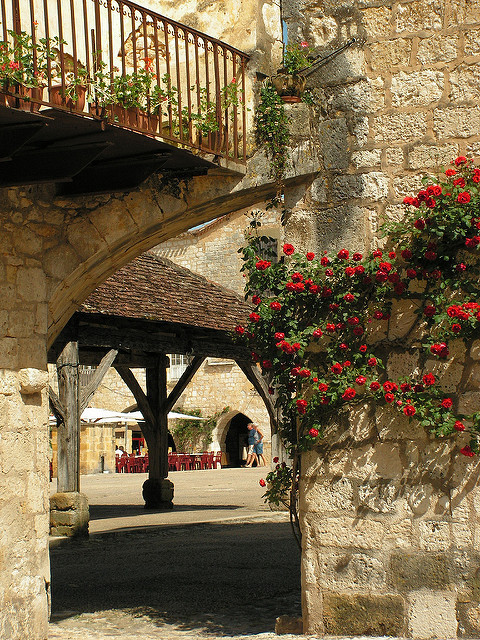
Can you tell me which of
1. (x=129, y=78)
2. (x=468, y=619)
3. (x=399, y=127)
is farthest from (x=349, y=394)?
(x=129, y=78)

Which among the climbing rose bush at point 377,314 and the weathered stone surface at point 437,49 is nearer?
the climbing rose bush at point 377,314

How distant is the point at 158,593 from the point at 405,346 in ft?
10.4

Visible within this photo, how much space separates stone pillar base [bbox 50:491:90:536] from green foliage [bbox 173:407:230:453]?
15.8 metres

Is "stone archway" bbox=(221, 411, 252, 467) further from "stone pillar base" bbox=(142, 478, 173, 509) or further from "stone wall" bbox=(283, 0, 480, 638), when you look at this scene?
"stone wall" bbox=(283, 0, 480, 638)

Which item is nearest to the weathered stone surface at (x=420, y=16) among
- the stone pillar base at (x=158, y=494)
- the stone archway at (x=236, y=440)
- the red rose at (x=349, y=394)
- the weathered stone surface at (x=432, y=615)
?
the red rose at (x=349, y=394)

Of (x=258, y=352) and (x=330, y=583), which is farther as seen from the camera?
(x=258, y=352)

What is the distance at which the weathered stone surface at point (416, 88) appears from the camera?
5109 millimetres

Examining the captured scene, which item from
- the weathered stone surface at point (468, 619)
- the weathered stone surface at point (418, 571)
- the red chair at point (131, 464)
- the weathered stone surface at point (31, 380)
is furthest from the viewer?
the red chair at point (131, 464)

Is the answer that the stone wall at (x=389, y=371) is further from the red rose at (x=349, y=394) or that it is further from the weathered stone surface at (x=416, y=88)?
the red rose at (x=349, y=394)

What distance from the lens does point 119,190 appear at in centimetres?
550

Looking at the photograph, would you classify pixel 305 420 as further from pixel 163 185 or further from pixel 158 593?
pixel 158 593

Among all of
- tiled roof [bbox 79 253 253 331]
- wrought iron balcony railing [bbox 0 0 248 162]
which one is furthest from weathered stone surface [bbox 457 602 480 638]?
tiled roof [bbox 79 253 253 331]

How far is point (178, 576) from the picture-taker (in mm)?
7754

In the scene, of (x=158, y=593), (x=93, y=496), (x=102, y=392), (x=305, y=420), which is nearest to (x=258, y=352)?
(x=305, y=420)
